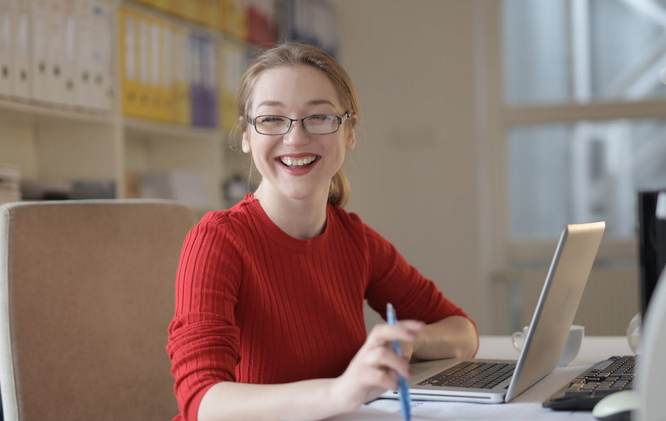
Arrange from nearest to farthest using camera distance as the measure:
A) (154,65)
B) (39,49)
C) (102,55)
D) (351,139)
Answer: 1. (351,139)
2. (39,49)
3. (102,55)
4. (154,65)

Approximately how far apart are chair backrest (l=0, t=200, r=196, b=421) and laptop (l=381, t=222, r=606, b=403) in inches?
22.5

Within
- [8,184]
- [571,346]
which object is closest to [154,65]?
[8,184]

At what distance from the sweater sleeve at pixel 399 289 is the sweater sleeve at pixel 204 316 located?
43cm

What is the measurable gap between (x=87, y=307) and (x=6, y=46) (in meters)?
1.06

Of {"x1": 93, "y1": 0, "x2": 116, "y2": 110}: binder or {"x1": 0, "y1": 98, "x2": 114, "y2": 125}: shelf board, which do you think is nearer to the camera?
{"x1": 0, "y1": 98, "x2": 114, "y2": 125}: shelf board

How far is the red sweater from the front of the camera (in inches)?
43.0

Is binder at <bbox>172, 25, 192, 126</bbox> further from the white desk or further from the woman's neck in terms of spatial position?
the white desk

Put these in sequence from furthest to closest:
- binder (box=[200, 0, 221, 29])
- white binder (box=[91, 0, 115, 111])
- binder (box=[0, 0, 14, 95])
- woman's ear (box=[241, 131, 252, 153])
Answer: binder (box=[200, 0, 221, 29]) → white binder (box=[91, 0, 115, 111]) → binder (box=[0, 0, 14, 95]) → woman's ear (box=[241, 131, 252, 153])

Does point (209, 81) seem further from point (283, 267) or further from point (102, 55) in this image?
point (283, 267)

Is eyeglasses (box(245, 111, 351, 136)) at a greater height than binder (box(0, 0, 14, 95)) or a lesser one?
lesser

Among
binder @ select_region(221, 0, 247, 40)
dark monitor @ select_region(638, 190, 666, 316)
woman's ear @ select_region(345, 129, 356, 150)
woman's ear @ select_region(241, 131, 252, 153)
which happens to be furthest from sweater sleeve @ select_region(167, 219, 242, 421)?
binder @ select_region(221, 0, 247, 40)

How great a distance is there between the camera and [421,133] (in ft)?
13.5

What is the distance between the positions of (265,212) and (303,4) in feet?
8.72

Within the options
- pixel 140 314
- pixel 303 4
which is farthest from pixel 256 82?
pixel 303 4
